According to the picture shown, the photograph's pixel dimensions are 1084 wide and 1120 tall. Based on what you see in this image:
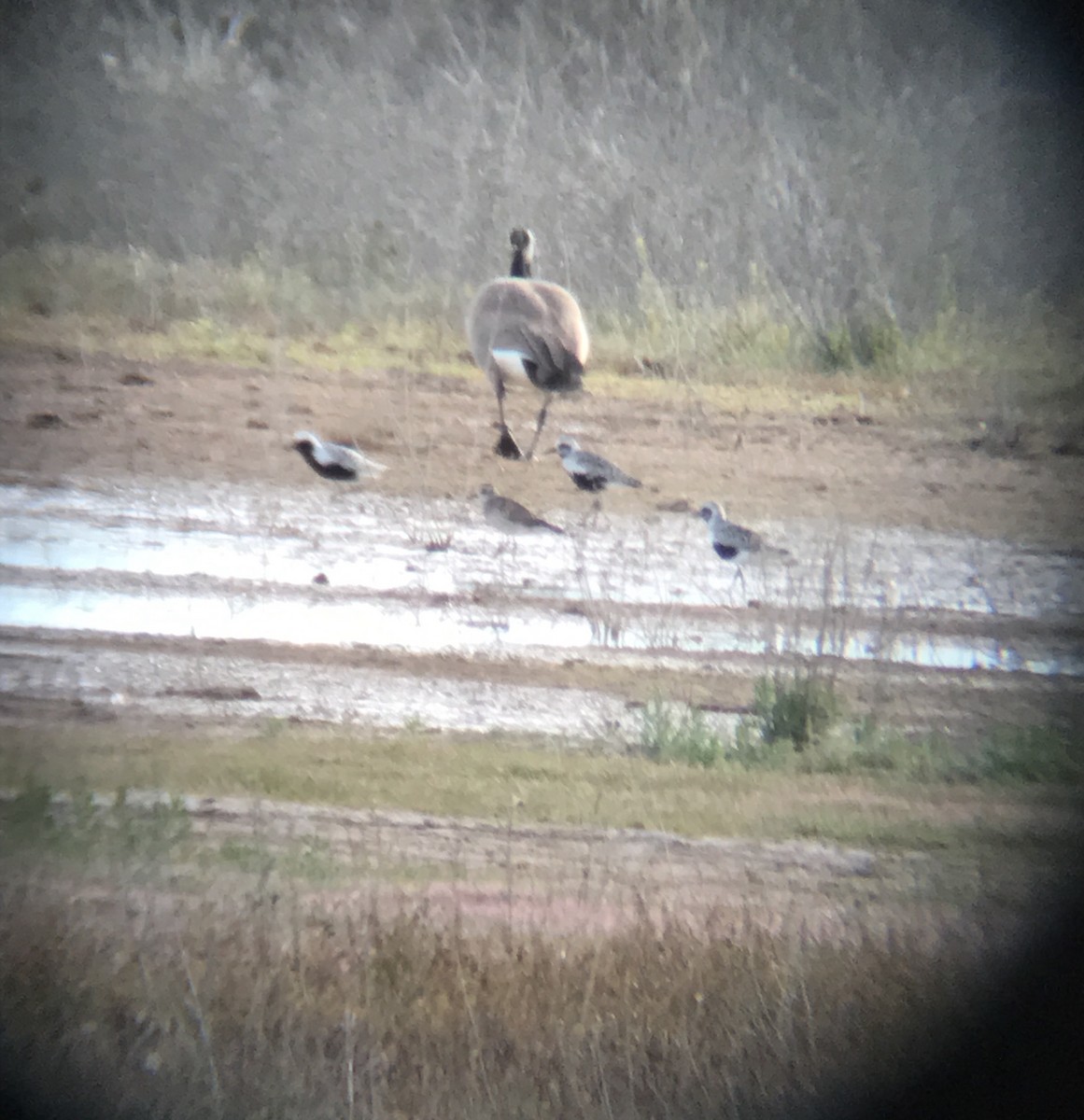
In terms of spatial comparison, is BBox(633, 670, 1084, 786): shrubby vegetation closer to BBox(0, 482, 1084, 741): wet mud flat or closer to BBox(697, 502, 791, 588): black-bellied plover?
BBox(0, 482, 1084, 741): wet mud flat

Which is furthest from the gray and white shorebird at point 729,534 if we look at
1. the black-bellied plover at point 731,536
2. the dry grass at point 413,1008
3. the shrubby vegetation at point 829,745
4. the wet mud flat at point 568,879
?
the dry grass at point 413,1008

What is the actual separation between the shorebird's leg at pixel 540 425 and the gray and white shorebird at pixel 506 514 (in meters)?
0.11

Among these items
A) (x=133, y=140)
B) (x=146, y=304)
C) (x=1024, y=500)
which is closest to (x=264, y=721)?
(x=146, y=304)

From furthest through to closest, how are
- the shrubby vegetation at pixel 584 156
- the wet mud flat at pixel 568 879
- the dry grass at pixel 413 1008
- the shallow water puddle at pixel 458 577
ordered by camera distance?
the shallow water puddle at pixel 458 577
the shrubby vegetation at pixel 584 156
the wet mud flat at pixel 568 879
the dry grass at pixel 413 1008

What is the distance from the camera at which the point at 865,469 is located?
9.01 feet

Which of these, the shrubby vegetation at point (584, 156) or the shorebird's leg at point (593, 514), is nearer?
the shrubby vegetation at point (584, 156)

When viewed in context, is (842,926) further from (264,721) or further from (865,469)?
(264,721)

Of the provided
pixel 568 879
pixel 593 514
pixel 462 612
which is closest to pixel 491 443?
pixel 593 514

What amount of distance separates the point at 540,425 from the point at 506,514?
0.21 metres

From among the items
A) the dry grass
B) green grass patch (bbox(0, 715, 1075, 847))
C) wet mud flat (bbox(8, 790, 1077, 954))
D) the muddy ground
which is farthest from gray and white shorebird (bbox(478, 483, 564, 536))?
the dry grass

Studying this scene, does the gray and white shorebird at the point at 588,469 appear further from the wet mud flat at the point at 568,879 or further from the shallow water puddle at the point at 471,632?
the wet mud flat at the point at 568,879

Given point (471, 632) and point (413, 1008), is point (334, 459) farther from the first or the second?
point (413, 1008)

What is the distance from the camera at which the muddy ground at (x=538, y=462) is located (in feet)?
8.87

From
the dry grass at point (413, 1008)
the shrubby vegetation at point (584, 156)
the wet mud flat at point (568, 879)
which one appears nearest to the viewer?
the dry grass at point (413, 1008)
